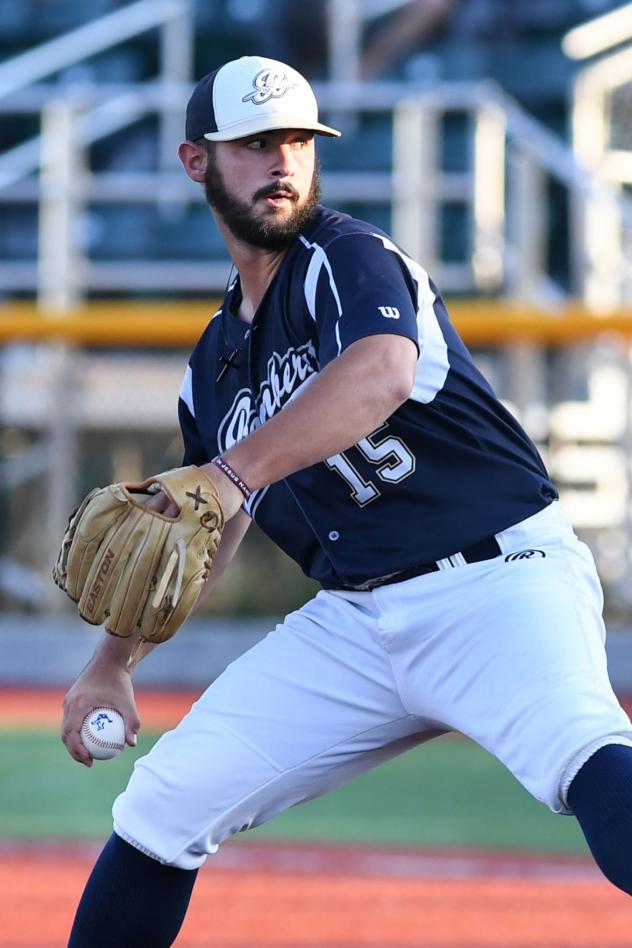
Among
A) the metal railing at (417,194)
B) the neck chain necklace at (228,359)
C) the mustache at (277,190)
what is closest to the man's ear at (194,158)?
the mustache at (277,190)

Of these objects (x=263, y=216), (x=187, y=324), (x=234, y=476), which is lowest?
(x=187, y=324)

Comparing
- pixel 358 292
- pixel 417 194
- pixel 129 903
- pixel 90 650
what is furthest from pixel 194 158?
pixel 417 194

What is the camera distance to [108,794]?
22.5 ft

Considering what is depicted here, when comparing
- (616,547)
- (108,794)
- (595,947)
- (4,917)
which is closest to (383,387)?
(595,947)

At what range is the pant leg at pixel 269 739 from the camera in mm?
3061

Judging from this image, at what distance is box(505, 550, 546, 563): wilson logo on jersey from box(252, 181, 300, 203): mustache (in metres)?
0.78

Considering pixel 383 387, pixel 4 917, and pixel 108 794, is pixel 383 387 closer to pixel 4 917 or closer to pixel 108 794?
pixel 4 917

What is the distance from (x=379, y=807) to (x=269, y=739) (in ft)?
11.9

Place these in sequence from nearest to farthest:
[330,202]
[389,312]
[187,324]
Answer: [389,312] → [187,324] → [330,202]

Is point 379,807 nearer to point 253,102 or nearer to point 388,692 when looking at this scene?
point 388,692

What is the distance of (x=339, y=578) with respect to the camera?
323cm

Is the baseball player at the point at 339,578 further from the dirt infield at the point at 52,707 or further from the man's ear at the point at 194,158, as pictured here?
the dirt infield at the point at 52,707

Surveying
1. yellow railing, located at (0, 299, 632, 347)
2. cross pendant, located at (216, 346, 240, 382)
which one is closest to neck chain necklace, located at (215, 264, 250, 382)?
cross pendant, located at (216, 346, 240, 382)

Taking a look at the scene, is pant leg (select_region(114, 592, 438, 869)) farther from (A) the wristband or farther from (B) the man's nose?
(B) the man's nose
